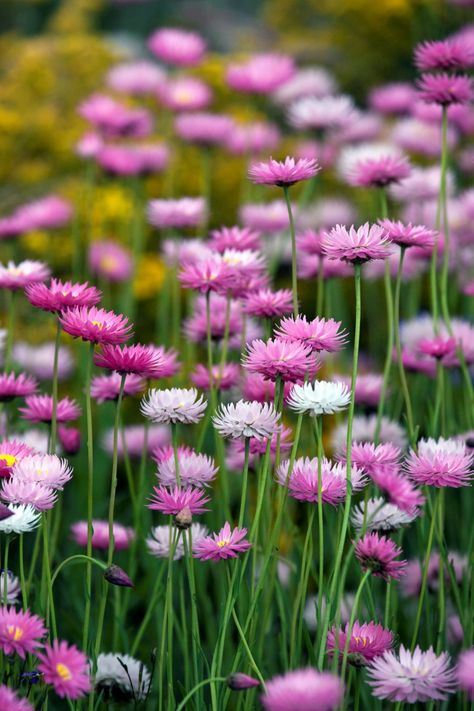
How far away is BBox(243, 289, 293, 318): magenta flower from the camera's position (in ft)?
4.67

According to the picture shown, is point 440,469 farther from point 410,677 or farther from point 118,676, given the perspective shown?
point 118,676

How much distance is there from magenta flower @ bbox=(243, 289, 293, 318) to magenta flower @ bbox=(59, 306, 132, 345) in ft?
0.91

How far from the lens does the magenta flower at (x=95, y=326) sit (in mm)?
1171

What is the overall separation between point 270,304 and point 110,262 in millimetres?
1209

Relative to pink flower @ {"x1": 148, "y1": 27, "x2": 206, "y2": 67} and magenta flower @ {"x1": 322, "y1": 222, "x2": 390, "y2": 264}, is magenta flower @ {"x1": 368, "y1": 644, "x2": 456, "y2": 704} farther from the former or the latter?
pink flower @ {"x1": 148, "y1": 27, "x2": 206, "y2": 67}

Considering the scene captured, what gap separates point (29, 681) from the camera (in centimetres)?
116

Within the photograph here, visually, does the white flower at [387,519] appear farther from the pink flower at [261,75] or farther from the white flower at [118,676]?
the pink flower at [261,75]

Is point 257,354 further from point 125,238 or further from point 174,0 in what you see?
point 174,0

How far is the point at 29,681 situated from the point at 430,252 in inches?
42.9

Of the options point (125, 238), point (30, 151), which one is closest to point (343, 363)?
point (125, 238)

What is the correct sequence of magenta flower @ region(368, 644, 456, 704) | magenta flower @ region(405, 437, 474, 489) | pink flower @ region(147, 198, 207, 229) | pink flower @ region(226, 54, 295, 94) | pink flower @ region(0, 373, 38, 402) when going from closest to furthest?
magenta flower @ region(368, 644, 456, 704) < magenta flower @ region(405, 437, 474, 489) < pink flower @ region(0, 373, 38, 402) < pink flower @ region(147, 198, 207, 229) < pink flower @ region(226, 54, 295, 94)

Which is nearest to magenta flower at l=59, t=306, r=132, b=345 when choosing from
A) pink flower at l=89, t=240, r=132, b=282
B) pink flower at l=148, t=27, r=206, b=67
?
pink flower at l=89, t=240, r=132, b=282

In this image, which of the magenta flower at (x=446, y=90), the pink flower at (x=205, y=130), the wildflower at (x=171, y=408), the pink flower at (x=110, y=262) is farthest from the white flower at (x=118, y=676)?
the pink flower at (x=205, y=130)

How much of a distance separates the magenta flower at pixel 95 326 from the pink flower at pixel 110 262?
1.31m
